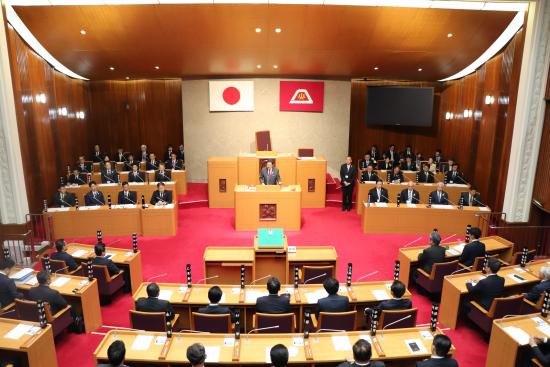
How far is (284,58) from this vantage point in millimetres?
12352

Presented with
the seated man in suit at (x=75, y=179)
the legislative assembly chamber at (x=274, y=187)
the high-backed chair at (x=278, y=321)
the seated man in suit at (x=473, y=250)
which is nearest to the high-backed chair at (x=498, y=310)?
the legislative assembly chamber at (x=274, y=187)

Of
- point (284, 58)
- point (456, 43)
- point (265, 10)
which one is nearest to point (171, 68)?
point (284, 58)

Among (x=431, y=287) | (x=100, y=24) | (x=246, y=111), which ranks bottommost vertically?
(x=431, y=287)

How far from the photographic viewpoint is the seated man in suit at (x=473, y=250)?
23.2 ft

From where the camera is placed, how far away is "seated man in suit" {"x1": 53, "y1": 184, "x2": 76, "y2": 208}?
33.3ft

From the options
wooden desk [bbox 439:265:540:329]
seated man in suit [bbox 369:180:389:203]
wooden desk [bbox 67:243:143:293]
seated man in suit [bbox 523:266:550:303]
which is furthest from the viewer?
seated man in suit [bbox 369:180:389:203]

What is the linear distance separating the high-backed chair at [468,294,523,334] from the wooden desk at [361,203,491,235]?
426 centimetres

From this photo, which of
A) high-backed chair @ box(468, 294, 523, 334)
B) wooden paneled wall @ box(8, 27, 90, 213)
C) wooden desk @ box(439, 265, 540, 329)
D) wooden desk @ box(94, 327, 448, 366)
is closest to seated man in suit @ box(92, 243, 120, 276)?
wooden desk @ box(94, 327, 448, 366)

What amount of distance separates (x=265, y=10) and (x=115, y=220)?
587 centimetres

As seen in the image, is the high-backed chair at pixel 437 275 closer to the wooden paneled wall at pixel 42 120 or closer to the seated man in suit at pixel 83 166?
the wooden paneled wall at pixel 42 120

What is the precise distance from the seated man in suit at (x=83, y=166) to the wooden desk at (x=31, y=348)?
8921 mm

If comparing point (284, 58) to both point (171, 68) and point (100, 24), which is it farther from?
point (100, 24)

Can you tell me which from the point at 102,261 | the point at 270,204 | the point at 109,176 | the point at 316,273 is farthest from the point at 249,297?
the point at 109,176

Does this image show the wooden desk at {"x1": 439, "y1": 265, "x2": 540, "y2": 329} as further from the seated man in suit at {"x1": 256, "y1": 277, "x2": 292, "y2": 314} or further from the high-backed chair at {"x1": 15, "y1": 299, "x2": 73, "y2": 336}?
the high-backed chair at {"x1": 15, "y1": 299, "x2": 73, "y2": 336}
